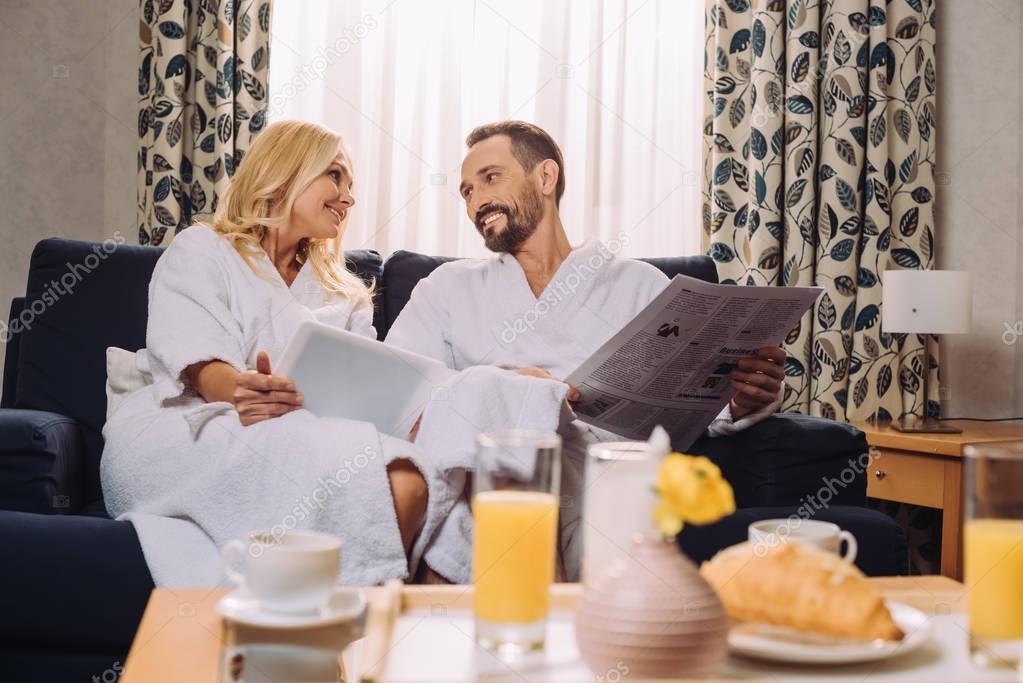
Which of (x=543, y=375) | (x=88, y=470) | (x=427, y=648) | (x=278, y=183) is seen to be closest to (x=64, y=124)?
(x=278, y=183)

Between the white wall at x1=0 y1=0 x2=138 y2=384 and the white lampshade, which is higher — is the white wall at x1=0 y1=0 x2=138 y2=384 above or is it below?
above

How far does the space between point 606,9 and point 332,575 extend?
2548 mm

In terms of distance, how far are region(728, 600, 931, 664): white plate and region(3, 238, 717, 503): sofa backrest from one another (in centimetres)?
138

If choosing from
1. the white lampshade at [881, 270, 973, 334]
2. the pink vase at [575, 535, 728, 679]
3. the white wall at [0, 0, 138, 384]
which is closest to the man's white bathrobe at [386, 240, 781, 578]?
the white lampshade at [881, 270, 973, 334]

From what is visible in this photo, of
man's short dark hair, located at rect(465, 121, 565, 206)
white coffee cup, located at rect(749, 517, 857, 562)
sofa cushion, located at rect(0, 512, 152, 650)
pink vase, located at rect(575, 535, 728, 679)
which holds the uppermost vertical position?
man's short dark hair, located at rect(465, 121, 565, 206)

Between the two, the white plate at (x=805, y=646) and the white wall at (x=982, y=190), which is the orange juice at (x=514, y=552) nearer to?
A: the white plate at (x=805, y=646)

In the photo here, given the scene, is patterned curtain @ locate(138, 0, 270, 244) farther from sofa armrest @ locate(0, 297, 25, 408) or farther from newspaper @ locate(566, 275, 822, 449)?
newspaper @ locate(566, 275, 822, 449)

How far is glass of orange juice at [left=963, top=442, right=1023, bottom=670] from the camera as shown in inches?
30.3

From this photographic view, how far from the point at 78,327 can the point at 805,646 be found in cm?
160

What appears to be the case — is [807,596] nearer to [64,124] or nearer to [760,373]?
[760,373]

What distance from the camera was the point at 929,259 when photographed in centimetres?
298

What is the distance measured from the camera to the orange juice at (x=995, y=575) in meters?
0.79

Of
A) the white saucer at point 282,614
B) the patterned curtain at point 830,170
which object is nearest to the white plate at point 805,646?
the white saucer at point 282,614

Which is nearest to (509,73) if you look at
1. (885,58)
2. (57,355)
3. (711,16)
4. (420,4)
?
(420,4)
